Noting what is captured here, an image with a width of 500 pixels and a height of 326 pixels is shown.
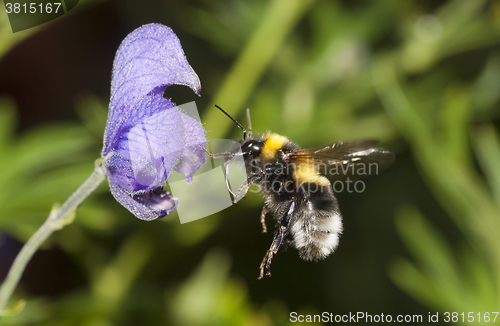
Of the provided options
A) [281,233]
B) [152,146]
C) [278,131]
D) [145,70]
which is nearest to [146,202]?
[152,146]

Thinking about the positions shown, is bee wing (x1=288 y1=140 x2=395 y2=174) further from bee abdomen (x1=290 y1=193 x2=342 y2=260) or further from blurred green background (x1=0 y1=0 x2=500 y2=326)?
blurred green background (x1=0 y1=0 x2=500 y2=326)

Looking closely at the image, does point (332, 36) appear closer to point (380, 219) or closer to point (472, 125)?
point (472, 125)

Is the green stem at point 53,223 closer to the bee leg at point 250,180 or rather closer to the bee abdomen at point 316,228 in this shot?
the bee leg at point 250,180

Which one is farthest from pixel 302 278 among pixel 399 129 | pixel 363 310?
pixel 399 129

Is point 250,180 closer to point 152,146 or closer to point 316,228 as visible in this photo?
point 316,228

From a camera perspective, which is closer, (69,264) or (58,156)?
(58,156)

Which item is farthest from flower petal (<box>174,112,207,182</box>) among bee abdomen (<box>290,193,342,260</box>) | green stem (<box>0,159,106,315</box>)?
bee abdomen (<box>290,193,342,260</box>)

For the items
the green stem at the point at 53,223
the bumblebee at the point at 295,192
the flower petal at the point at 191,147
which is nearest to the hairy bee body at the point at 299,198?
the bumblebee at the point at 295,192
